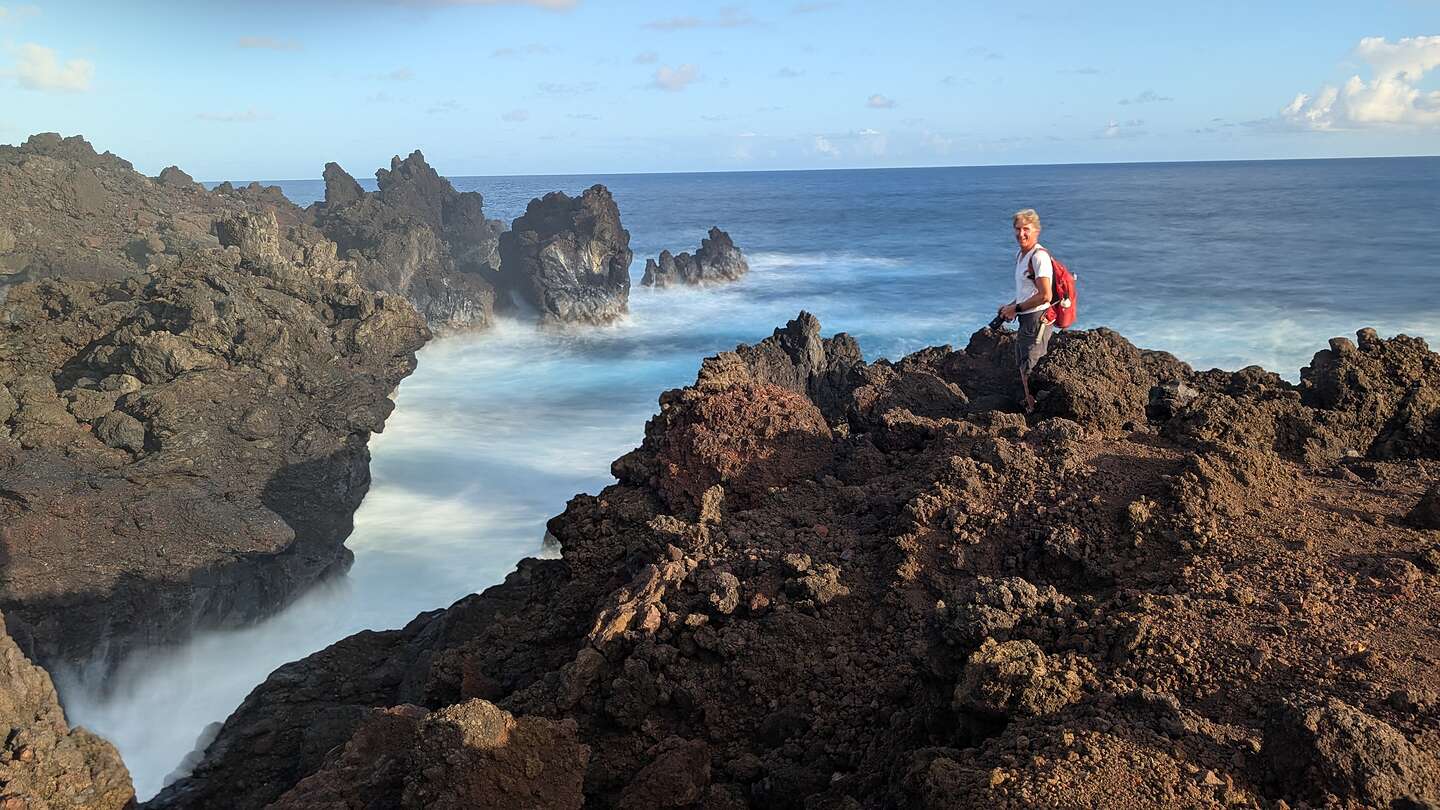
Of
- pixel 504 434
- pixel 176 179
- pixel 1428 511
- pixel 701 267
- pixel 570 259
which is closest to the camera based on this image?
pixel 1428 511

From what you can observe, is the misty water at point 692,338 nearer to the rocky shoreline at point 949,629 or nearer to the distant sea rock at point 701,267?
the distant sea rock at point 701,267

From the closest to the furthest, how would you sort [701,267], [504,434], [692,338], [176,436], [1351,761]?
[1351,761] < [176,436] < [504,434] < [692,338] < [701,267]

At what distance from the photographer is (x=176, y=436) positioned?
11.8 m

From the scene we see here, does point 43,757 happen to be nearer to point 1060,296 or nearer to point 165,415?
point 1060,296

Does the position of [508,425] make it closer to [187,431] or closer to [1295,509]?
[187,431]

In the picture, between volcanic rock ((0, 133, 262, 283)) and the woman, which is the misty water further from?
the woman

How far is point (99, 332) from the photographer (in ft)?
43.6

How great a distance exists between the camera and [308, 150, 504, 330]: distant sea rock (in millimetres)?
30891

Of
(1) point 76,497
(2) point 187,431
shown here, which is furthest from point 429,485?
(1) point 76,497

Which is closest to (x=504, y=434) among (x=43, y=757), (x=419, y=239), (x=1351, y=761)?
(x=419, y=239)

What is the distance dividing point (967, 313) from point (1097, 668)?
36.2 metres

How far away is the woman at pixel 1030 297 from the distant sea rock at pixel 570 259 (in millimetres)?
28898

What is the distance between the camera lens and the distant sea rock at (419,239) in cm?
3089

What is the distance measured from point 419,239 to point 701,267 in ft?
61.6
